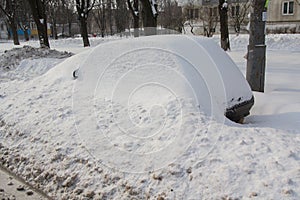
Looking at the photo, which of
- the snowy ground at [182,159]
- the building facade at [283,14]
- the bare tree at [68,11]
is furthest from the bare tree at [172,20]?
the snowy ground at [182,159]

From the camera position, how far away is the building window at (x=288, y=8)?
1444 inches

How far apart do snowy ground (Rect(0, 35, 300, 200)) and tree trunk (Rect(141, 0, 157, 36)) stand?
680cm

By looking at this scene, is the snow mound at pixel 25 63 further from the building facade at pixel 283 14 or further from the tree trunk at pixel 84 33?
the building facade at pixel 283 14

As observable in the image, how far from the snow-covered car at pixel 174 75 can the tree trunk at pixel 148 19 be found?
6729mm

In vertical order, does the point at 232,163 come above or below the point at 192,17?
below

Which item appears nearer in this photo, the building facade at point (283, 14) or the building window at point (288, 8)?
the building facade at point (283, 14)

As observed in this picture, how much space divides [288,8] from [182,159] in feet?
126

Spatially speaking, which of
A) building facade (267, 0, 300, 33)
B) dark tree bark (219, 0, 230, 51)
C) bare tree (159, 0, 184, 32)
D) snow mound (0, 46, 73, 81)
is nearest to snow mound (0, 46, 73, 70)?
snow mound (0, 46, 73, 81)

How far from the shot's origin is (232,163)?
323 cm

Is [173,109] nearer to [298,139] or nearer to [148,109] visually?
[148,109]

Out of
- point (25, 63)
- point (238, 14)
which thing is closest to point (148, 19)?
point (25, 63)

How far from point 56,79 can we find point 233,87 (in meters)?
3.35

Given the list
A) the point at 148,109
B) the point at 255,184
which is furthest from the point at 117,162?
the point at 255,184

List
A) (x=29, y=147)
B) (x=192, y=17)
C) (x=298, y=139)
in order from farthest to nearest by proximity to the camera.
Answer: (x=192, y=17), (x=29, y=147), (x=298, y=139)
